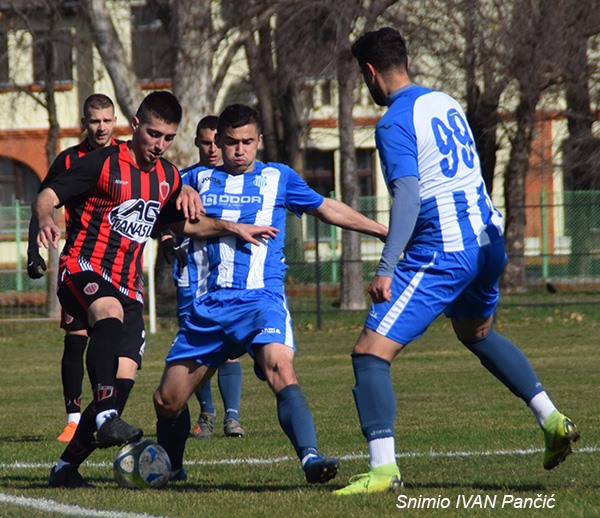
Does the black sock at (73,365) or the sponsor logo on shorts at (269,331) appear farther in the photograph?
the black sock at (73,365)

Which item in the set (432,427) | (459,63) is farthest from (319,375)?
(459,63)

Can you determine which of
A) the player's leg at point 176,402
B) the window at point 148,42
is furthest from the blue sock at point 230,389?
the window at point 148,42

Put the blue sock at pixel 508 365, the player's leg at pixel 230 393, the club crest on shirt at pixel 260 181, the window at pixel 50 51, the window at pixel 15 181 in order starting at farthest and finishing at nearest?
the window at pixel 15 181 → the window at pixel 50 51 → the player's leg at pixel 230 393 → the club crest on shirt at pixel 260 181 → the blue sock at pixel 508 365

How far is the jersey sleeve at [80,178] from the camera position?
640cm

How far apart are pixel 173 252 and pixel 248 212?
1512 mm

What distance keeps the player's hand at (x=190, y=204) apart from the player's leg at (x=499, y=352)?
143 centimetres

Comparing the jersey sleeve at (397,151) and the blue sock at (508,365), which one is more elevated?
the jersey sleeve at (397,151)

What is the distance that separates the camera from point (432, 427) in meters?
8.82

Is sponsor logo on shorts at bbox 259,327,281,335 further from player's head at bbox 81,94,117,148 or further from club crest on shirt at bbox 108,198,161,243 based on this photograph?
player's head at bbox 81,94,117,148

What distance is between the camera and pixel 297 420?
594 cm

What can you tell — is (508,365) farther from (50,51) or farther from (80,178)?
(50,51)

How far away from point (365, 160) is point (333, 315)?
1621 centimetres

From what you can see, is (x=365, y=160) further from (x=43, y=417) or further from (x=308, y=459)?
(x=308, y=459)

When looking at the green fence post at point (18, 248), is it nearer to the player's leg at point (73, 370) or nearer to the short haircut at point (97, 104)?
the player's leg at point (73, 370)
